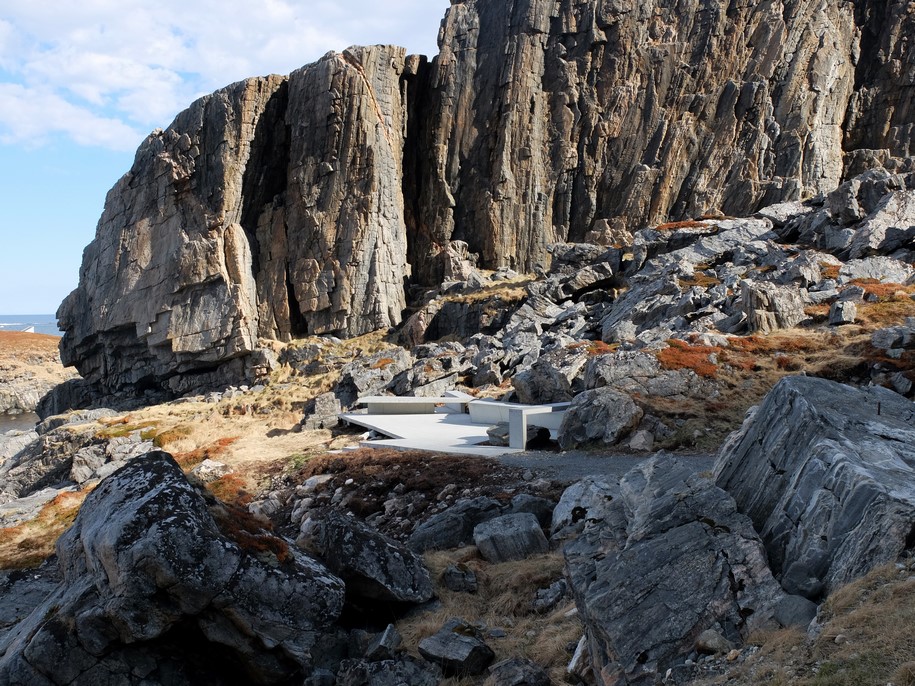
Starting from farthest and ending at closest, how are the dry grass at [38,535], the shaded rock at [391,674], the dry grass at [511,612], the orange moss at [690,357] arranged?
the orange moss at [690,357], the dry grass at [38,535], the dry grass at [511,612], the shaded rock at [391,674]

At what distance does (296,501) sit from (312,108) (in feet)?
125

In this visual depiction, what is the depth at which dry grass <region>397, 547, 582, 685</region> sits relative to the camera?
829cm

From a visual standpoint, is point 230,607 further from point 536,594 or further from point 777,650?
point 777,650

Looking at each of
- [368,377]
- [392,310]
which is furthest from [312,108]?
[368,377]

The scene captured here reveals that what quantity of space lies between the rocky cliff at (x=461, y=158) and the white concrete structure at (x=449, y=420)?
852 inches

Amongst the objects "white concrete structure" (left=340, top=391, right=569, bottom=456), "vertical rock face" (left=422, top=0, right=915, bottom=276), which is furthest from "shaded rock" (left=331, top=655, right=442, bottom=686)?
"vertical rock face" (left=422, top=0, right=915, bottom=276)

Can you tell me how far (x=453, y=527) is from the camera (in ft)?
43.2

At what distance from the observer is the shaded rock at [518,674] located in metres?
7.34

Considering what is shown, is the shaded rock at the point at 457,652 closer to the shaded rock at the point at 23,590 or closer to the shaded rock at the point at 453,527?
the shaded rock at the point at 453,527

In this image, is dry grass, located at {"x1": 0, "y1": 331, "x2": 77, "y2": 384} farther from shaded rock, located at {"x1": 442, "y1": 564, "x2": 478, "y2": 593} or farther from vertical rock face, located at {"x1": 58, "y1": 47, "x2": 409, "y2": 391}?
shaded rock, located at {"x1": 442, "y1": 564, "x2": 478, "y2": 593}

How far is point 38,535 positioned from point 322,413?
11688mm

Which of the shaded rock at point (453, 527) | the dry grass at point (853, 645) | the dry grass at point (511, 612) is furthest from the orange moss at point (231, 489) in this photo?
the dry grass at point (853, 645)

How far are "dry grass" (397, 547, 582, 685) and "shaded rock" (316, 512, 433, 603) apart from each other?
15.9 inches

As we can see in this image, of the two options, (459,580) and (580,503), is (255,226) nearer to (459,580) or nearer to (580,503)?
(580,503)
